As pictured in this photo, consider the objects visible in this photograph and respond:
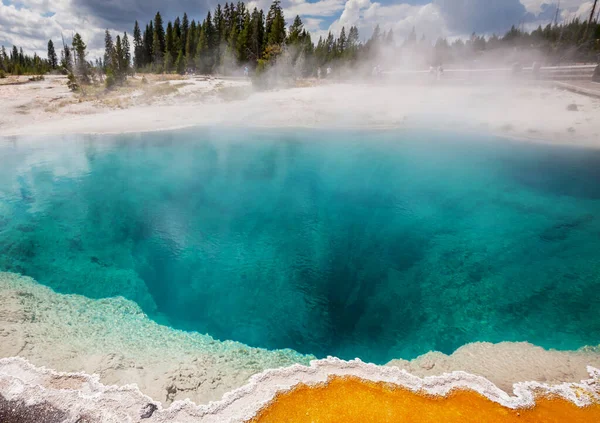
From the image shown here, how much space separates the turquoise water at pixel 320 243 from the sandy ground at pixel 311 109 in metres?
5.30

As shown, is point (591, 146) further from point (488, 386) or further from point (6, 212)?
point (6, 212)

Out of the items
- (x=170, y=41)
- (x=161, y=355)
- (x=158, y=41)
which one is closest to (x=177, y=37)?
(x=170, y=41)

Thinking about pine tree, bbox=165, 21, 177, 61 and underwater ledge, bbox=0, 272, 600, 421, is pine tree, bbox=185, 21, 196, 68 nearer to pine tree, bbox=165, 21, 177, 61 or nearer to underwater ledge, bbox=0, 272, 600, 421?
pine tree, bbox=165, 21, 177, 61

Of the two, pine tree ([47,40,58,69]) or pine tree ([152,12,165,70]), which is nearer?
pine tree ([152,12,165,70])

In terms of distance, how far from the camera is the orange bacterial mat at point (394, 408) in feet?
15.0

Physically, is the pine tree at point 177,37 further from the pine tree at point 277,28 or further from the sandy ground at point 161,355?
the sandy ground at point 161,355

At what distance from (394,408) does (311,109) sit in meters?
26.4

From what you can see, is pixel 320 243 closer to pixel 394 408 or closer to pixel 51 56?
pixel 394 408

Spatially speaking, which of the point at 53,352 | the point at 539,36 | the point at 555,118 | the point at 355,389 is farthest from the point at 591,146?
the point at 539,36

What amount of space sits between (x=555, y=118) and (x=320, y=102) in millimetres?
18059

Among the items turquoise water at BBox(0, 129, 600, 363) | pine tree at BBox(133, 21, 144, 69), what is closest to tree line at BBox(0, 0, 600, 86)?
pine tree at BBox(133, 21, 144, 69)

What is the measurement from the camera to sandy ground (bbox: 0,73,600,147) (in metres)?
23.2

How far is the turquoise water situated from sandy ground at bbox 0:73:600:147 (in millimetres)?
5304

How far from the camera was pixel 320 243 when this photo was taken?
10.9 meters
